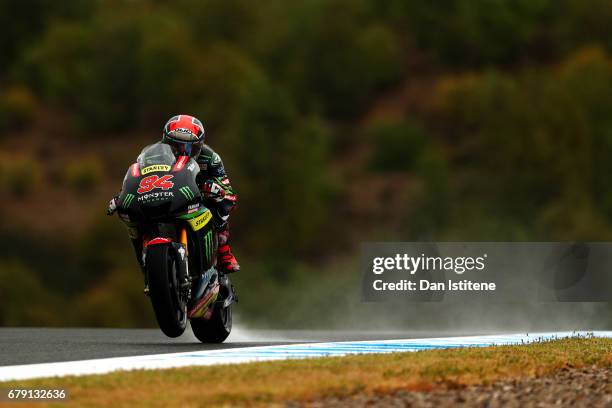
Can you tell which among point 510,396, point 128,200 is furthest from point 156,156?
point 510,396

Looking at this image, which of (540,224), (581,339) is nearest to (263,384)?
(581,339)

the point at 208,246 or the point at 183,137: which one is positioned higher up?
the point at 183,137

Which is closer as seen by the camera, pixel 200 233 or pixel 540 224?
pixel 200 233

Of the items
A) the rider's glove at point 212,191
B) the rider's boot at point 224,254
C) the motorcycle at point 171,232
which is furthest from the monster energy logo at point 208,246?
the rider's boot at point 224,254

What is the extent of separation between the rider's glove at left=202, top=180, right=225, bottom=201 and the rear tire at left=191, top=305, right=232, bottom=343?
1.20 m

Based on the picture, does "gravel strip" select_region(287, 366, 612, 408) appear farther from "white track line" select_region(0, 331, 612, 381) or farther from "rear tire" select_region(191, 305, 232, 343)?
"rear tire" select_region(191, 305, 232, 343)

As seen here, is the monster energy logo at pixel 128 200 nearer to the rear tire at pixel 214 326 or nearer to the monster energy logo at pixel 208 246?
the monster energy logo at pixel 208 246

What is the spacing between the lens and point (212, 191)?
12469 millimetres

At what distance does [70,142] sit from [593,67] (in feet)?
154

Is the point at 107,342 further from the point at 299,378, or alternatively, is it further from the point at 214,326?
the point at 299,378

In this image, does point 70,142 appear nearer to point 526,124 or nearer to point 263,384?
point 526,124

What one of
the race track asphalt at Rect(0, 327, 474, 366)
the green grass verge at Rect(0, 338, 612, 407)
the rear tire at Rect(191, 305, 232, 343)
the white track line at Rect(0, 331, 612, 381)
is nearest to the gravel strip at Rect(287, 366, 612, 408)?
the green grass verge at Rect(0, 338, 612, 407)

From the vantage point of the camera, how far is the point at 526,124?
85.7 meters

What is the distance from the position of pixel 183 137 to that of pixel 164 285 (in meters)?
1.69
